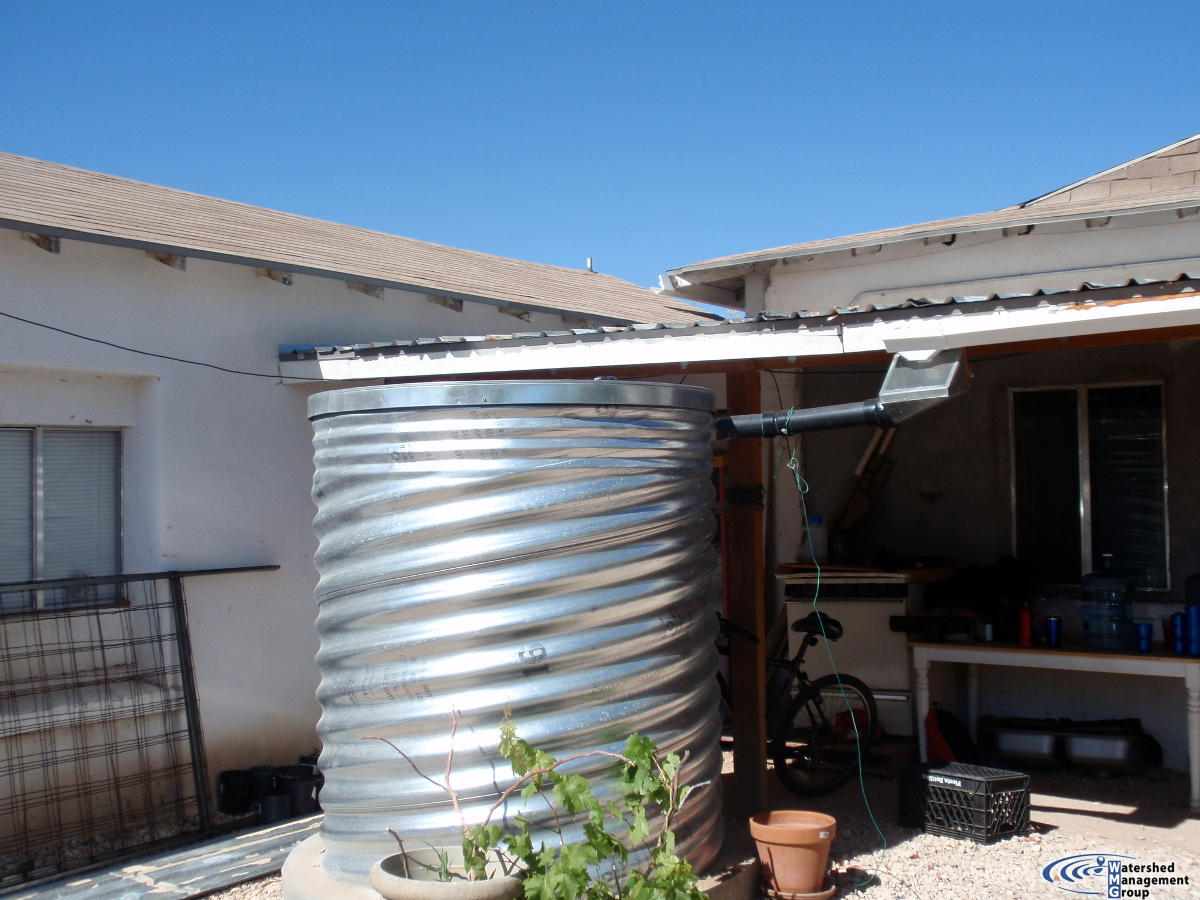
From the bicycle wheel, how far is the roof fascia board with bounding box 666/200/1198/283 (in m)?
3.35

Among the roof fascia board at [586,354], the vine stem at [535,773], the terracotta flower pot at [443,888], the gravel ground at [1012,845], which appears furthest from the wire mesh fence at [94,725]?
the vine stem at [535,773]

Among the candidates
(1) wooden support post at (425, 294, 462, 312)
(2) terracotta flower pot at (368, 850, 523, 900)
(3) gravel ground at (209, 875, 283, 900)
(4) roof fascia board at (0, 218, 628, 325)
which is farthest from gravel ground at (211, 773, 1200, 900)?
(1) wooden support post at (425, 294, 462, 312)

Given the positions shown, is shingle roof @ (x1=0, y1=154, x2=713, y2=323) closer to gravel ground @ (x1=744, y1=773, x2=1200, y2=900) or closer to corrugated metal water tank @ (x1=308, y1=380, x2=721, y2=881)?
corrugated metal water tank @ (x1=308, y1=380, x2=721, y2=881)

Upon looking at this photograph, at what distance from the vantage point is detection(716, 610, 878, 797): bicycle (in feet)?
22.9

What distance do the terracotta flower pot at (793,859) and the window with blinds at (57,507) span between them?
4.23m

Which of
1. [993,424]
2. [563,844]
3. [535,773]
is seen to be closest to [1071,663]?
[993,424]

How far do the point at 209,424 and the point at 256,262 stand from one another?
1.08m

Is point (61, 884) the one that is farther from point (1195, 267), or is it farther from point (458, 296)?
point (1195, 267)

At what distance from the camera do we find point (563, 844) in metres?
3.69

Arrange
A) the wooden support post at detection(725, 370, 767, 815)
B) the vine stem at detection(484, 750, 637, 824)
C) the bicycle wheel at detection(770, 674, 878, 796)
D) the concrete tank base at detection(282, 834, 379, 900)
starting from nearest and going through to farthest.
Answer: the vine stem at detection(484, 750, 637, 824)
the concrete tank base at detection(282, 834, 379, 900)
the wooden support post at detection(725, 370, 767, 815)
the bicycle wheel at detection(770, 674, 878, 796)

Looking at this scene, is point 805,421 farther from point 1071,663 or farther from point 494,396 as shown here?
point 1071,663

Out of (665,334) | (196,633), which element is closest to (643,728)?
(665,334)

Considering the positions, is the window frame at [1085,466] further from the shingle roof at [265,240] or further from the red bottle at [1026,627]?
the shingle roof at [265,240]

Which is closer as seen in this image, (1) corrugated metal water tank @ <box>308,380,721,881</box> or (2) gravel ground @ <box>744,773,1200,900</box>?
(1) corrugated metal water tank @ <box>308,380,721,881</box>
